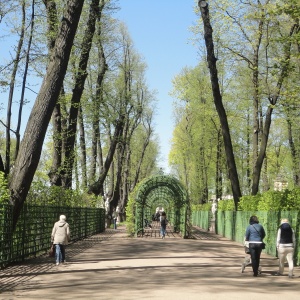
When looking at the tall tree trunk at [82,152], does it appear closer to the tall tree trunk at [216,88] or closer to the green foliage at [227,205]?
the green foliage at [227,205]

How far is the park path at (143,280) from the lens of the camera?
10008mm

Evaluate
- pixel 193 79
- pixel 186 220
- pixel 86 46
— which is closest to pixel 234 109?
pixel 193 79

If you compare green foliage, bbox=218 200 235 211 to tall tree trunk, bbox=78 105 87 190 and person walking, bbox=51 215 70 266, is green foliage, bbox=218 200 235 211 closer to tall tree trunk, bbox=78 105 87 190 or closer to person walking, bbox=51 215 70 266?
tall tree trunk, bbox=78 105 87 190

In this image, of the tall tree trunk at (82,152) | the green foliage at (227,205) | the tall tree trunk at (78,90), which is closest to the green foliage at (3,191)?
the tall tree trunk at (78,90)

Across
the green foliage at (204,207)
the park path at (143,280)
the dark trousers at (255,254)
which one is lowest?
the park path at (143,280)

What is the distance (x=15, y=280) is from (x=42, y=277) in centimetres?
75

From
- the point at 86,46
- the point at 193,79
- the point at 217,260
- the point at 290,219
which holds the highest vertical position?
the point at 193,79

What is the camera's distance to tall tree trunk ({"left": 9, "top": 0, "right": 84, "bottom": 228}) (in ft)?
45.3

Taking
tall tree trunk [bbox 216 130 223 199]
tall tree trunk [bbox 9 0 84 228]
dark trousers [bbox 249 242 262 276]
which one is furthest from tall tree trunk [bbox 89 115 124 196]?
dark trousers [bbox 249 242 262 276]

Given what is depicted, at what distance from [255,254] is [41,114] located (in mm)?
6597

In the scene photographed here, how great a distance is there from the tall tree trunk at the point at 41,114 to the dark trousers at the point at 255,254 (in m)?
6.02

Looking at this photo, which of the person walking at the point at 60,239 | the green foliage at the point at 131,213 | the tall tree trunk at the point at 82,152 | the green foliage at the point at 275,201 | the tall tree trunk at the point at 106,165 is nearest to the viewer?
the person walking at the point at 60,239

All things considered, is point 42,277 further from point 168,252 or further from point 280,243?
point 168,252

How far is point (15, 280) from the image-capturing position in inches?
473
